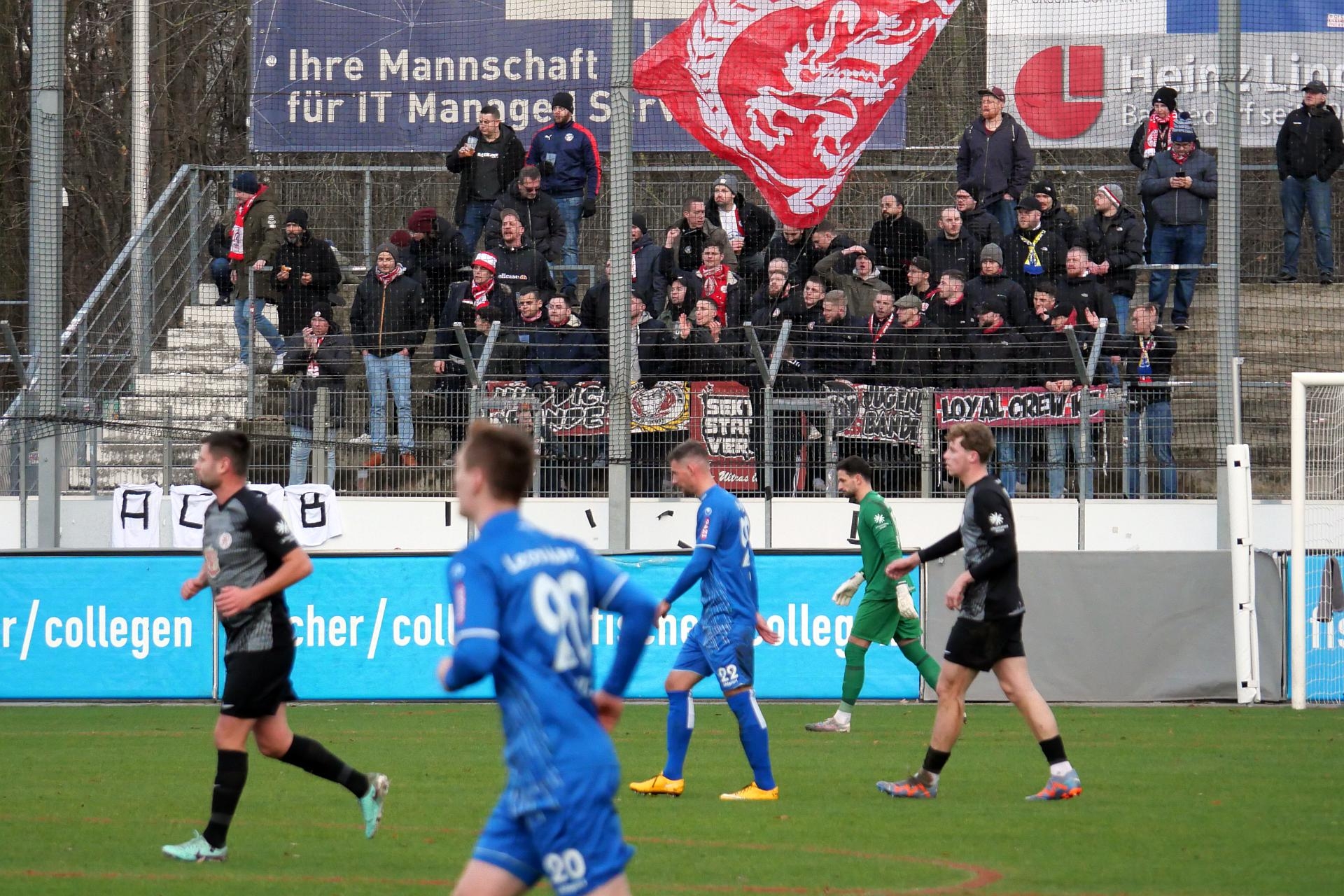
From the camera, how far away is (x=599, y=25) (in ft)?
69.8

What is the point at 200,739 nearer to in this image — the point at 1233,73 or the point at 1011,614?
the point at 1011,614

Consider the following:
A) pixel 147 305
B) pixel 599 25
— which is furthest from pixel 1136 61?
pixel 147 305

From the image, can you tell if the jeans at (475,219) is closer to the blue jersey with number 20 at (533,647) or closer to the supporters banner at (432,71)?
the supporters banner at (432,71)

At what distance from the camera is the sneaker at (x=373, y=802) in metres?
8.05

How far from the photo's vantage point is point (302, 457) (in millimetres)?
17266

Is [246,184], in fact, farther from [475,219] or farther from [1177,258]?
[1177,258]

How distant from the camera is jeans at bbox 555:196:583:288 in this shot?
19.7 m

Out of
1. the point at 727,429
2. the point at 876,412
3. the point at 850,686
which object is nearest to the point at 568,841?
the point at 850,686

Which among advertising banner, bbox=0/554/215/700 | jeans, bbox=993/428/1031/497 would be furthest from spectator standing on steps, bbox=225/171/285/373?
jeans, bbox=993/428/1031/497

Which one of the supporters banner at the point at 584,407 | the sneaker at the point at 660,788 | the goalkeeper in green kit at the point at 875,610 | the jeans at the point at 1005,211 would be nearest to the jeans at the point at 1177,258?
the jeans at the point at 1005,211

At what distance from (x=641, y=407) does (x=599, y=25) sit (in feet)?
21.8

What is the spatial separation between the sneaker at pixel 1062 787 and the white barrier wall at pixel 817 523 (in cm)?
724

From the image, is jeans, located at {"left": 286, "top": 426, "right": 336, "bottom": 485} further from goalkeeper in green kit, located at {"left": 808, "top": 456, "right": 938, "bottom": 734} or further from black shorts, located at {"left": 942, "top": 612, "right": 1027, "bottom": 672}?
black shorts, located at {"left": 942, "top": 612, "right": 1027, "bottom": 672}

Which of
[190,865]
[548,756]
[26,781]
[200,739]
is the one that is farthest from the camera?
[200,739]
